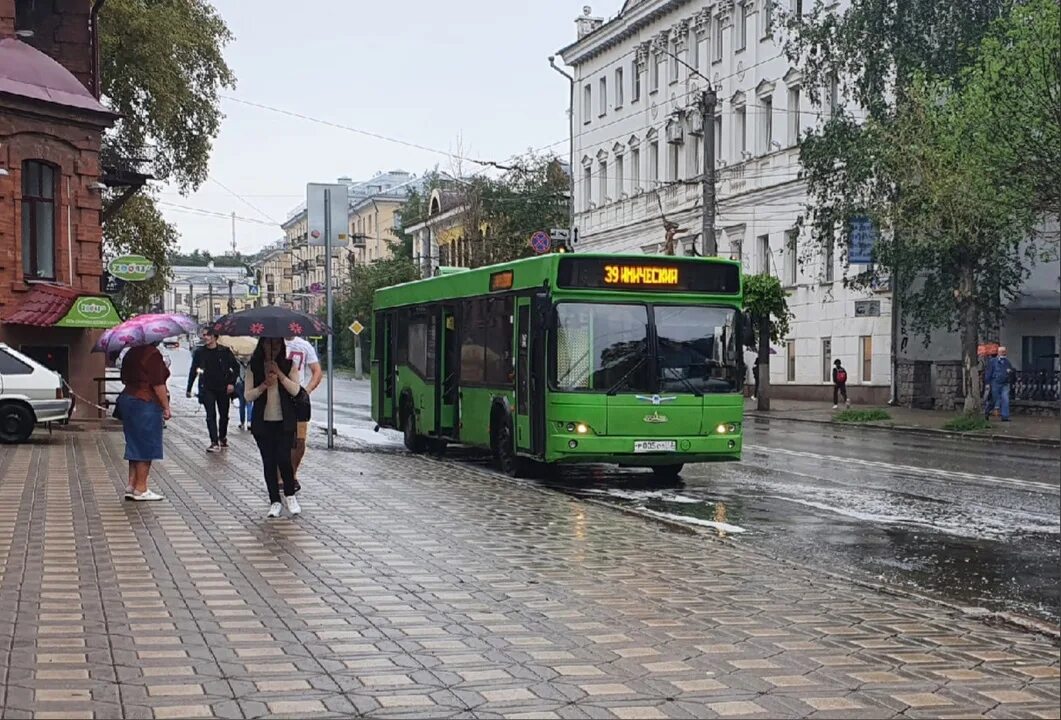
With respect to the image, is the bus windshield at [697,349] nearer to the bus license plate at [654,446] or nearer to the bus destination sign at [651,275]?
the bus destination sign at [651,275]

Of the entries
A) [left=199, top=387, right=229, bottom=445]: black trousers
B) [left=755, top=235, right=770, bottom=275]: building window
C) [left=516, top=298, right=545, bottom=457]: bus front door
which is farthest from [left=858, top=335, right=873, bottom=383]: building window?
[left=516, top=298, right=545, bottom=457]: bus front door

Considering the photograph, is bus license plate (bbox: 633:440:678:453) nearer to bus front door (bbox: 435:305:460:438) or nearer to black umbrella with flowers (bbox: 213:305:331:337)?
black umbrella with flowers (bbox: 213:305:331:337)

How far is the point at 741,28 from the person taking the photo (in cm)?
5166

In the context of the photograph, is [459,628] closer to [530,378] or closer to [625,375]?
[625,375]

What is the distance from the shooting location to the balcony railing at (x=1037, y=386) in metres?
35.9

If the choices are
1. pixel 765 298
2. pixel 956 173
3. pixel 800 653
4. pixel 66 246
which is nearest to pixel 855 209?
pixel 765 298

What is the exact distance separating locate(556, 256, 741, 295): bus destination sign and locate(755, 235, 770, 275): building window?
33422 mm

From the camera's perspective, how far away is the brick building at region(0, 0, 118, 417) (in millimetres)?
30109

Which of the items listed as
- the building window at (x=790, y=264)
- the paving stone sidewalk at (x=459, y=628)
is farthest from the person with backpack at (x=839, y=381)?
the paving stone sidewalk at (x=459, y=628)

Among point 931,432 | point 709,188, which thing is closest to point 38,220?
point 709,188

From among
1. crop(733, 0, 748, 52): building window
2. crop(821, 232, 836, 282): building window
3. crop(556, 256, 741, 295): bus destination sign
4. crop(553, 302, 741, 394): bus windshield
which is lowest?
crop(553, 302, 741, 394): bus windshield

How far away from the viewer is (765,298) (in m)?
40.0

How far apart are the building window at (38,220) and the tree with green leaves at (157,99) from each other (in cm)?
756

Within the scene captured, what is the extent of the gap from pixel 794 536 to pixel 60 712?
26.3 feet
